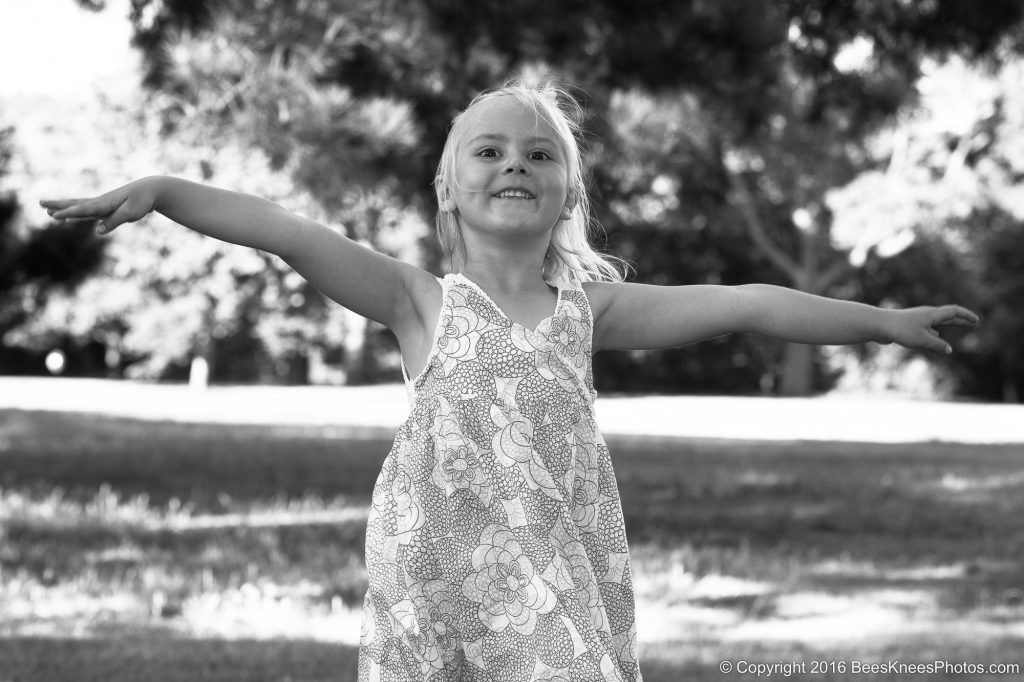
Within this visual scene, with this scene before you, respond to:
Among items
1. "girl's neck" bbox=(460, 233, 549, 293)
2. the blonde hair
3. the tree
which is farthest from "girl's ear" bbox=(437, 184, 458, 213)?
the tree

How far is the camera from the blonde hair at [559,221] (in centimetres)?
279

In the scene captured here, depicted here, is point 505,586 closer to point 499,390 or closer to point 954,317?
point 499,390

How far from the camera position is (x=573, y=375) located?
2.66 m

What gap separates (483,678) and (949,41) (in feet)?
19.1

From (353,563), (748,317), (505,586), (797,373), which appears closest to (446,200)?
(748,317)

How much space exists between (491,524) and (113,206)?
34.2 inches

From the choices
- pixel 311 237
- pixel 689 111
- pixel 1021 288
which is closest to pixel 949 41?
pixel 689 111

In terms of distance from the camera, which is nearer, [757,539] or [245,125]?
[245,125]

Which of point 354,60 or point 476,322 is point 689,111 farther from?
point 476,322

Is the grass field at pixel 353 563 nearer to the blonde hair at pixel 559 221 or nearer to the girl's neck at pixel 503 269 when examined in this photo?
the blonde hair at pixel 559 221

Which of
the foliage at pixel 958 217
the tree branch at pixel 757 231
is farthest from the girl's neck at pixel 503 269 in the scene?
the tree branch at pixel 757 231

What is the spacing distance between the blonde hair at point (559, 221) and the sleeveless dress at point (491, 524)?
11.8 inches

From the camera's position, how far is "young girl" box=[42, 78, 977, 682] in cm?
250

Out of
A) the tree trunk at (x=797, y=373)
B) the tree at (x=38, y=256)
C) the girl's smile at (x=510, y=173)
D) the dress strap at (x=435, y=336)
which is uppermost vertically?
the tree trunk at (x=797, y=373)
